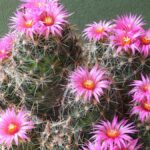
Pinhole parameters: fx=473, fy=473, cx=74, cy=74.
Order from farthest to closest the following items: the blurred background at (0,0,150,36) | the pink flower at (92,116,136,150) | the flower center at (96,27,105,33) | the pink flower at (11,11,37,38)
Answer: the blurred background at (0,0,150,36), the flower center at (96,27,105,33), the pink flower at (11,11,37,38), the pink flower at (92,116,136,150)

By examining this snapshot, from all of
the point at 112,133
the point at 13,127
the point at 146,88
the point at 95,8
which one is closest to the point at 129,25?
the point at 146,88

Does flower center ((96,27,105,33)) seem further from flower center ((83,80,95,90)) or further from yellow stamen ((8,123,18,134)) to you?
yellow stamen ((8,123,18,134))

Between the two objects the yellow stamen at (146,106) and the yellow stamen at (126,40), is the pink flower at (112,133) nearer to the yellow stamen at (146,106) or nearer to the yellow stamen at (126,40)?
the yellow stamen at (146,106)

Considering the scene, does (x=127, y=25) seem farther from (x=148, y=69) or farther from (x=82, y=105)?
(x=82, y=105)

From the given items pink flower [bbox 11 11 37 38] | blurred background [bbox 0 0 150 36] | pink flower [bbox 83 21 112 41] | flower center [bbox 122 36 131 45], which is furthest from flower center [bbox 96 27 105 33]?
blurred background [bbox 0 0 150 36]

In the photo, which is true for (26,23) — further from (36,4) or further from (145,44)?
(145,44)

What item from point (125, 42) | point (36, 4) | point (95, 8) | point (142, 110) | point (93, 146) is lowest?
point (93, 146)
